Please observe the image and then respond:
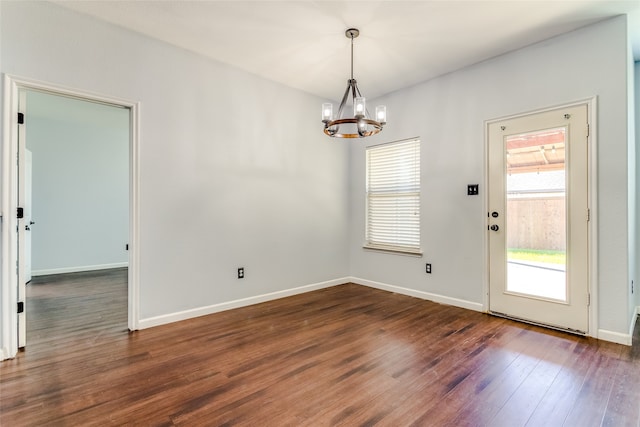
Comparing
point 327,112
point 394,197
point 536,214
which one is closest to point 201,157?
point 327,112

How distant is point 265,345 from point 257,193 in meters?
1.88

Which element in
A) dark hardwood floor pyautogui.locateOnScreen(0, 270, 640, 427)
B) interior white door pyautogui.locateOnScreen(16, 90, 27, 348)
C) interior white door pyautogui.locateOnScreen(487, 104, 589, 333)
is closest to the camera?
dark hardwood floor pyautogui.locateOnScreen(0, 270, 640, 427)

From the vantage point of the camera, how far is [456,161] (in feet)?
12.2

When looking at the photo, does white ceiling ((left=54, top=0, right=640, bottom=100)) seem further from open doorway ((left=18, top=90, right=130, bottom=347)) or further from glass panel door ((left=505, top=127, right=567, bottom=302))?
open doorway ((left=18, top=90, right=130, bottom=347))

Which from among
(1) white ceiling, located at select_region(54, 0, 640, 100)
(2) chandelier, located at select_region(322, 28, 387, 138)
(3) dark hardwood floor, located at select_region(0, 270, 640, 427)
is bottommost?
(3) dark hardwood floor, located at select_region(0, 270, 640, 427)

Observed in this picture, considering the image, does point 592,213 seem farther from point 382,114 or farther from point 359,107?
point 359,107

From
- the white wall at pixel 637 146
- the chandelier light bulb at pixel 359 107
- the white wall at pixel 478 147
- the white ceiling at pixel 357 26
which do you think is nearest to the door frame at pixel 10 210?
the white ceiling at pixel 357 26

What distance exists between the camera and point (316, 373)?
218 centimetres

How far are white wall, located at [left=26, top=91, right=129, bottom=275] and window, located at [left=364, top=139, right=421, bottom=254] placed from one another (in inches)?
171

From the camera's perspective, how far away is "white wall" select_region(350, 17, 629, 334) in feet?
8.77

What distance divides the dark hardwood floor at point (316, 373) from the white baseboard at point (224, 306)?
0.32 ft

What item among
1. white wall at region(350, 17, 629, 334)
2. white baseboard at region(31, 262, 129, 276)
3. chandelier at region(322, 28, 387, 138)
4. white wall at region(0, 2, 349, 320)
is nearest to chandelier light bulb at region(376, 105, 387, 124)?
chandelier at region(322, 28, 387, 138)

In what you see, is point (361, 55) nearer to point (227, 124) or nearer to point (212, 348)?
point (227, 124)

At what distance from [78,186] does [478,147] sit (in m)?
6.93
